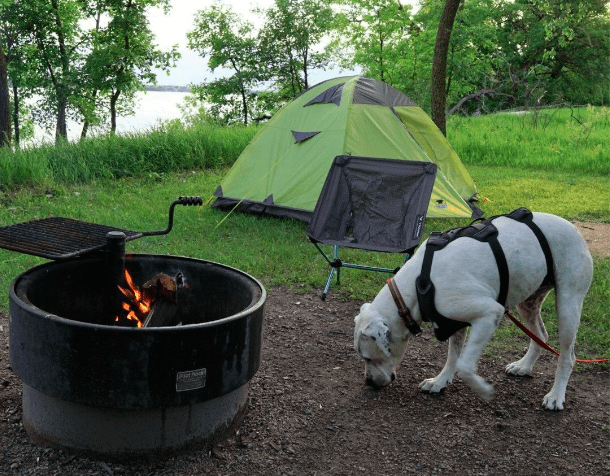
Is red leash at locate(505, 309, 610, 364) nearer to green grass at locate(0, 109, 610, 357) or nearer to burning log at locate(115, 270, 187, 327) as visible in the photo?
green grass at locate(0, 109, 610, 357)

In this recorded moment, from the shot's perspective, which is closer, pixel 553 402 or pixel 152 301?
pixel 152 301

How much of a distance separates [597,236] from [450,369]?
16.5 feet

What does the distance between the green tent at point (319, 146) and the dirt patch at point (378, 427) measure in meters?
3.68

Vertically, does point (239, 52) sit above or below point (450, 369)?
above

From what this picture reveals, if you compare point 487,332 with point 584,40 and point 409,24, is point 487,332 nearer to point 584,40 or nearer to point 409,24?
point 409,24

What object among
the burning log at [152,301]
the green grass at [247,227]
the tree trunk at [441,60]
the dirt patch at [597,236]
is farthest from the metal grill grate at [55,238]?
the tree trunk at [441,60]

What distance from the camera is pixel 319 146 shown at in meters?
7.96

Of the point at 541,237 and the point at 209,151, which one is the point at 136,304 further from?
the point at 209,151

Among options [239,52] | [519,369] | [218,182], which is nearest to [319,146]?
[218,182]

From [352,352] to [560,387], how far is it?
1421 millimetres

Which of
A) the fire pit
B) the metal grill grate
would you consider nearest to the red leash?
the fire pit

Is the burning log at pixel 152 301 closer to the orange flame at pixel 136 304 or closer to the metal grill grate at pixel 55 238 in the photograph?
the orange flame at pixel 136 304

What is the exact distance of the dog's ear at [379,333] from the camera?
341 centimetres

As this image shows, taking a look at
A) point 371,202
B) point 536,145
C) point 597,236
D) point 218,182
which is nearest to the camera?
point 371,202
